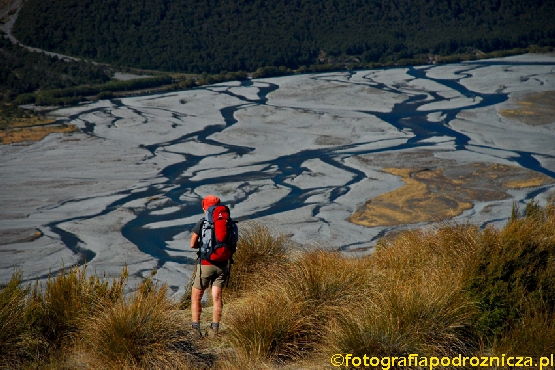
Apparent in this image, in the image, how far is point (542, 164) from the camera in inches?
744

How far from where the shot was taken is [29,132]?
2581cm

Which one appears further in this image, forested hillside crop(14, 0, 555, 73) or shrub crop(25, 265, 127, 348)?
forested hillside crop(14, 0, 555, 73)

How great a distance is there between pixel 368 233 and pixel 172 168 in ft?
28.1

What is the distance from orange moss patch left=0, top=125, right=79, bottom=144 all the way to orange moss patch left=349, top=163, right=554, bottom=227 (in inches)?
609

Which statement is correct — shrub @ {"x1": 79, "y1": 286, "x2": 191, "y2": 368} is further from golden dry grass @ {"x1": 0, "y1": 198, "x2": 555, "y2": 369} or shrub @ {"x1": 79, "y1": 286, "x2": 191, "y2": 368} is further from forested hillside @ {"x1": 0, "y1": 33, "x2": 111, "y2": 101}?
forested hillside @ {"x1": 0, "y1": 33, "x2": 111, "y2": 101}

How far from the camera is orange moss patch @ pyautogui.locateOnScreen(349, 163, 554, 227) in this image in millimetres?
14336

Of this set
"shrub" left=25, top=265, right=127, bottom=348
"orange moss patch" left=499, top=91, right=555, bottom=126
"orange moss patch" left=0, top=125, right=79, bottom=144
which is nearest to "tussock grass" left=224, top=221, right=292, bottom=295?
"shrub" left=25, top=265, right=127, bottom=348

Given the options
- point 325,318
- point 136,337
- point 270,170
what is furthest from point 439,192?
point 136,337

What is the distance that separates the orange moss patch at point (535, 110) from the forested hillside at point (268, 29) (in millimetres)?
27466

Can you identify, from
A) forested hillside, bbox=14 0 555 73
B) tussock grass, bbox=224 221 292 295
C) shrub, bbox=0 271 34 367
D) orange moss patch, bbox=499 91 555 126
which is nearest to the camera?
shrub, bbox=0 271 34 367

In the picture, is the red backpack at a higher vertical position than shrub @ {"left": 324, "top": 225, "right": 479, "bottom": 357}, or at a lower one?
higher

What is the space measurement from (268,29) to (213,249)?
58.3 metres

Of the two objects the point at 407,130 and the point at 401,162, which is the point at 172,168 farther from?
the point at 407,130

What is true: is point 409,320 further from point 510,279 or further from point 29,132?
point 29,132
